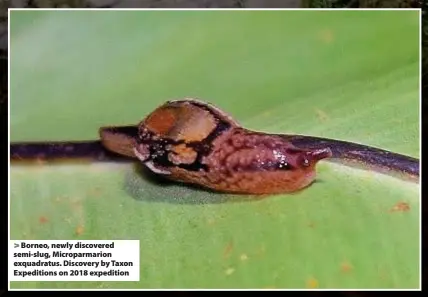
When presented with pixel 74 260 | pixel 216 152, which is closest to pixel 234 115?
pixel 216 152

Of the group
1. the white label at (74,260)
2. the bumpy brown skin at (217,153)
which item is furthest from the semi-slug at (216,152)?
the white label at (74,260)

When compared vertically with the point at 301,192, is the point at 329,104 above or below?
above

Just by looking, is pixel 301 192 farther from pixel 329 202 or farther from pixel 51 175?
pixel 51 175

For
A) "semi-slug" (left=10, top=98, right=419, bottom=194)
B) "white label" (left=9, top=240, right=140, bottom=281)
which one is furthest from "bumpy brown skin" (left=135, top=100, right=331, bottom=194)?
"white label" (left=9, top=240, right=140, bottom=281)

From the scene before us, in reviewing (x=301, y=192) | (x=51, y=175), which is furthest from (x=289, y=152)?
(x=51, y=175)

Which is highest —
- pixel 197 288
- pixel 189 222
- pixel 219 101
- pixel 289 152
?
pixel 219 101

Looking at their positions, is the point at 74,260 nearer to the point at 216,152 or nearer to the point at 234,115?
the point at 216,152
